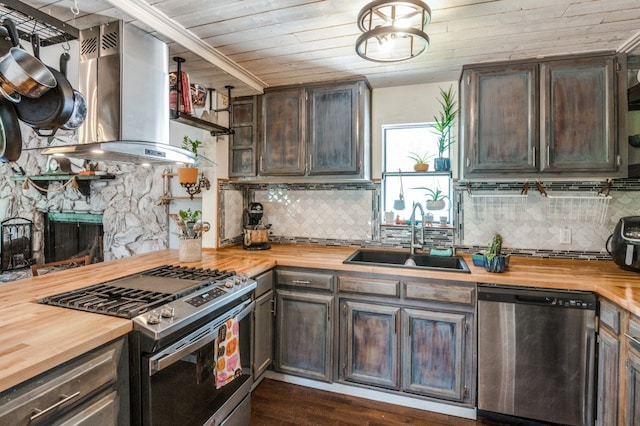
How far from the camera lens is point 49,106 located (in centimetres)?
150

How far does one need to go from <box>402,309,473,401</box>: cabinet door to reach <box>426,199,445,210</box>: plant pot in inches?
37.1

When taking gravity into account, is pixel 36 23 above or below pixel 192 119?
above

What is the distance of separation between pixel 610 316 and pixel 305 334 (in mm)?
1800

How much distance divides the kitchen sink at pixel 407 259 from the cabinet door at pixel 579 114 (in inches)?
35.3

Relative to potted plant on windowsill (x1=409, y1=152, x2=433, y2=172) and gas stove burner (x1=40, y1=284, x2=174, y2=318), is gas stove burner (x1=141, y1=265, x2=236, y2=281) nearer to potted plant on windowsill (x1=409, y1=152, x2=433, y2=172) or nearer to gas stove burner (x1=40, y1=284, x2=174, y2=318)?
gas stove burner (x1=40, y1=284, x2=174, y2=318)

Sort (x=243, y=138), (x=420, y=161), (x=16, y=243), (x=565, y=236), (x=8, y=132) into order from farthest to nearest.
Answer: (x=16, y=243)
(x=243, y=138)
(x=420, y=161)
(x=565, y=236)
(x=8, y=132)

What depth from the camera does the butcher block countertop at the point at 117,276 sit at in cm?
99

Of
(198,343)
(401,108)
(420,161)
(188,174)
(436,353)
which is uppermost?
(401,108)

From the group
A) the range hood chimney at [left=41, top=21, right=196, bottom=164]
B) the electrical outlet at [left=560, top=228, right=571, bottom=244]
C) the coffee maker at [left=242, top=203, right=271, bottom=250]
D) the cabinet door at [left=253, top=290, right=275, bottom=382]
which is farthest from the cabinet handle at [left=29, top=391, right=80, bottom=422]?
the electrical outlet at [left=560, top=228, right=571, bottom=244]

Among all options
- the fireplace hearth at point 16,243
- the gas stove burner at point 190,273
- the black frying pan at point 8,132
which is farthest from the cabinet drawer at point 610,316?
the fireplace hearth at point 16,243

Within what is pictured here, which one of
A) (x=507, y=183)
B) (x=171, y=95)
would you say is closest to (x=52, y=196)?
(x=171, y=95)

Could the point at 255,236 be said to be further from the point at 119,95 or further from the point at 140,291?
the point at 119,95

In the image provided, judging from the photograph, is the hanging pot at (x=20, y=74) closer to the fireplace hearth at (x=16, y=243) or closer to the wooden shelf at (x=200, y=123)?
the wooden shelf at (x=200, y=123)

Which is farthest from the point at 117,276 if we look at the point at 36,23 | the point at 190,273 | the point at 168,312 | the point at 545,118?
the point at 545,118
